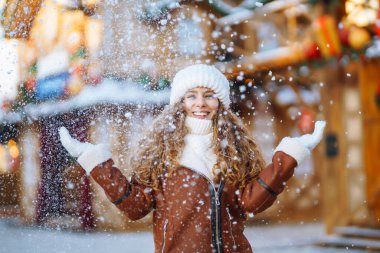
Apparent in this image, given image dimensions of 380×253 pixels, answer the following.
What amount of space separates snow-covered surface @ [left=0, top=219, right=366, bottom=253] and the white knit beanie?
11.3ft

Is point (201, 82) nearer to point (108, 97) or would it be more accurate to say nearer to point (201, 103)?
point (201, 103)

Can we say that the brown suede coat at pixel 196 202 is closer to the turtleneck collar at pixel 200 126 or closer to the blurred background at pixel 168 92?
the turtleneck collar at pixel 200 126

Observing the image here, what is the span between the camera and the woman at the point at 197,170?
2.07m

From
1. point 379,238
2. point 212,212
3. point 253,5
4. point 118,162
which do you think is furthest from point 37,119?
point 212,212

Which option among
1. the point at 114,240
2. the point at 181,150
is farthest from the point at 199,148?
the point at 114,240

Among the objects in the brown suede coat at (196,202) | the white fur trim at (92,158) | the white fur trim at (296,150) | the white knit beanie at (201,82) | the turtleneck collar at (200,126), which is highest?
the white knit beanie at (201,82)

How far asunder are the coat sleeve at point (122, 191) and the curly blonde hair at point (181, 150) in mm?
59

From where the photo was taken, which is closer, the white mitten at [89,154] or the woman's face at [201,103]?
the white mitten at [89,154]

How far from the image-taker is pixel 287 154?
6.79 feet

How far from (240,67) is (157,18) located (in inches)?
52.7

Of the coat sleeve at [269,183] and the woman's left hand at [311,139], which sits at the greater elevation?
the woman's left hand at [311,139]

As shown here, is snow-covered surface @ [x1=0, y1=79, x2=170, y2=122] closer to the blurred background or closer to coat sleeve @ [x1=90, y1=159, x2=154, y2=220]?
the blurred background

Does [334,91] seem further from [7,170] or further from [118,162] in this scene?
[7,170]

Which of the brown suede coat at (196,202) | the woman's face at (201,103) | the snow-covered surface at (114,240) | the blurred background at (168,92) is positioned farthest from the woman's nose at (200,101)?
the snow-covered surface at (114,240)
